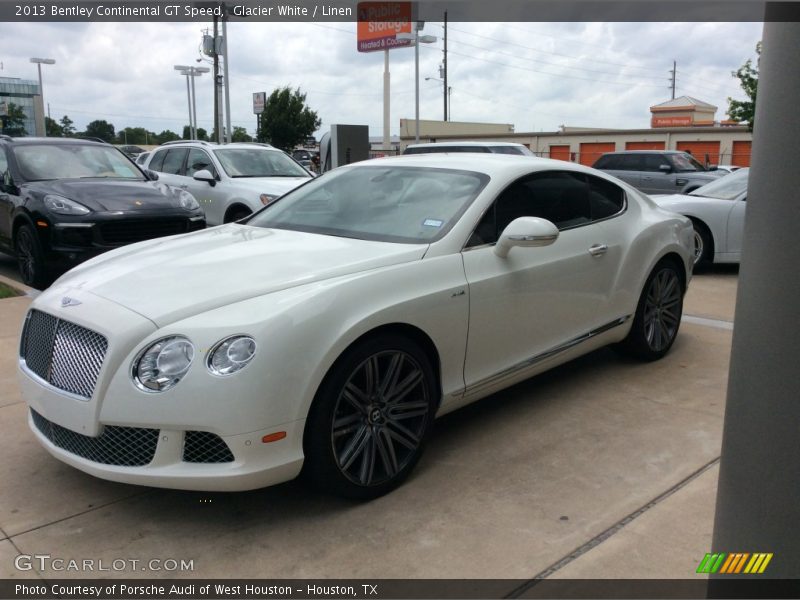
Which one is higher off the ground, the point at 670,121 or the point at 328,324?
the point at 670,121

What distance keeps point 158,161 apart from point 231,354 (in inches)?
414

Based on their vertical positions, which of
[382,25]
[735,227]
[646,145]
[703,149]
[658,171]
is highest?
[382,25]

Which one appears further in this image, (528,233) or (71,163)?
(71,163)

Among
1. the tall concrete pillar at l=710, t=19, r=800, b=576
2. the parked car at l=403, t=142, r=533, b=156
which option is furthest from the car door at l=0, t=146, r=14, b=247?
the tall concrete pillar at l=710, t=19, r=800, b=576

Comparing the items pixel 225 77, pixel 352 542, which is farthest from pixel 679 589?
pixel 225 77

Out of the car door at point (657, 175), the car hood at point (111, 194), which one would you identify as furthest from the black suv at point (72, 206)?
the car door at point (657, 175)

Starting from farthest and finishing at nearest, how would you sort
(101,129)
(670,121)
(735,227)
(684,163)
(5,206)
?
(101,129)
(670,121)
(684,163)
(735,227)
(5,206)

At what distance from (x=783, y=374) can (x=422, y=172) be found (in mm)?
2973

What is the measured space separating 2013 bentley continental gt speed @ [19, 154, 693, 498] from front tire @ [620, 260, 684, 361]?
0.38m

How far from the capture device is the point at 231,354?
2926 mm

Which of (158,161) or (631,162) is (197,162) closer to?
(158,161)

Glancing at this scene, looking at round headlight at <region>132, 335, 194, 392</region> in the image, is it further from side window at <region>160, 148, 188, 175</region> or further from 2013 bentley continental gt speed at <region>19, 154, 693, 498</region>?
side window at <region>160, 148, 188, 175</region>

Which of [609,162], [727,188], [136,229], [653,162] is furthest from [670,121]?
[136,229]

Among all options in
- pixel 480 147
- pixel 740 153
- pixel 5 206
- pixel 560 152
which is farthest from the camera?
pixel 560 152
